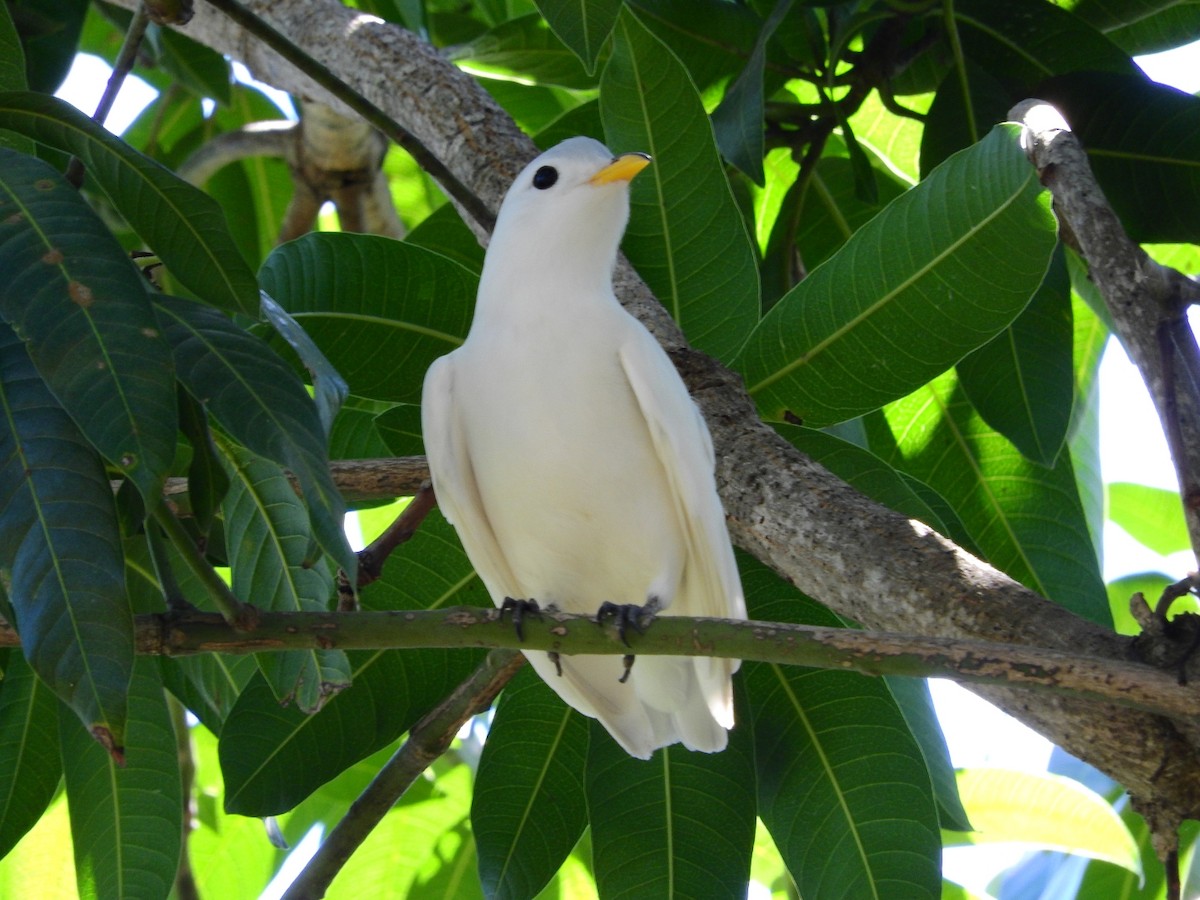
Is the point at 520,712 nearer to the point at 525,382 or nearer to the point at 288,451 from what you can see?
the point at 525,382

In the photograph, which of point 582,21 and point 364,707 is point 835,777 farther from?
point 582,21

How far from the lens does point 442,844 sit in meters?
3.47

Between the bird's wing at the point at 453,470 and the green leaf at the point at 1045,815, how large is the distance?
1391 mm

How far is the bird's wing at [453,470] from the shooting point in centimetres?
253

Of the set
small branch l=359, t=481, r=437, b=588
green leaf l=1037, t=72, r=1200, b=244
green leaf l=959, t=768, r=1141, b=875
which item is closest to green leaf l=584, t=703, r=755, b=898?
small branch l=359, t=481, r=437, b=588

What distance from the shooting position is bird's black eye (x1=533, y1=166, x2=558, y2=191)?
283cm

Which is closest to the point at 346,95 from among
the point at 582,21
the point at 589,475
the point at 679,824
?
the point at 582,21

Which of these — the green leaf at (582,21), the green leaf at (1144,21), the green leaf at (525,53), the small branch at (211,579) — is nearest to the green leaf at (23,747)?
the small branch at (211,579)

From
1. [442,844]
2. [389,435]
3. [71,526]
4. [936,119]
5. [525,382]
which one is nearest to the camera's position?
[71,526]

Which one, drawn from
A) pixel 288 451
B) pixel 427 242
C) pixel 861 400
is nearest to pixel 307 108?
pixel 427 242

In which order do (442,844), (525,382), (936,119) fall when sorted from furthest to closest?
(442,844) < (936,119) < (525,382)

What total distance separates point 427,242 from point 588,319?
111 cm

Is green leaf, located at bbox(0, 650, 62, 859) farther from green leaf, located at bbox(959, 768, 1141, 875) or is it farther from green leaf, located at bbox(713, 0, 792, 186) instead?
green leaf, located at bbox(959, 768, 1141, 875)

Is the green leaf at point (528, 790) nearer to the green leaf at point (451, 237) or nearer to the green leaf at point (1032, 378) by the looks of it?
the green leaf at point (1032, 378)
